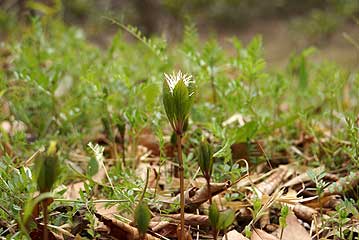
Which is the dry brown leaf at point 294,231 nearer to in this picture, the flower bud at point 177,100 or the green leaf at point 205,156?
the green leaf at point 205,156

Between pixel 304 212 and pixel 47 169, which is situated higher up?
pixel 47 169

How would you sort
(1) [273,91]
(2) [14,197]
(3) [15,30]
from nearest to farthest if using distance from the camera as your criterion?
(2) [14,197]
(1) [273,91]
(3) [15,30]

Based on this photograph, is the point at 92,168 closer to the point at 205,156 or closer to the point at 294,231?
the point at 205,156

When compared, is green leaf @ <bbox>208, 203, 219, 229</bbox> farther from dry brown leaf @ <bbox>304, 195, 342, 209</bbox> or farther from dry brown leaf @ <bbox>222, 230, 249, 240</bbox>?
dry brown leaf @ <bbox>304, 195, 342, 209</bbox>

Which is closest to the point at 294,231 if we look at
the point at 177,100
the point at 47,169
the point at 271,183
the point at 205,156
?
the point at 271,183

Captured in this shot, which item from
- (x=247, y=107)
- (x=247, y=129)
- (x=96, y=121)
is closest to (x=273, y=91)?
(x=247, y=107)

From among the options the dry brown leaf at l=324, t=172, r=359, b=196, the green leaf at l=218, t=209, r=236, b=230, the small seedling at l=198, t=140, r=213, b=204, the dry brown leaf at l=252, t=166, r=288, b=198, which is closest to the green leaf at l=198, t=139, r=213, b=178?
the small seedling at l=198, t=140, r=213, b=204

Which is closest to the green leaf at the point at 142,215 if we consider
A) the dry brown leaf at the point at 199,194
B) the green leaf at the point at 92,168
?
the dry brown leaf at the point at 199,194

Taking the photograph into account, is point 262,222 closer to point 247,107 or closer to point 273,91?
point 247,107
